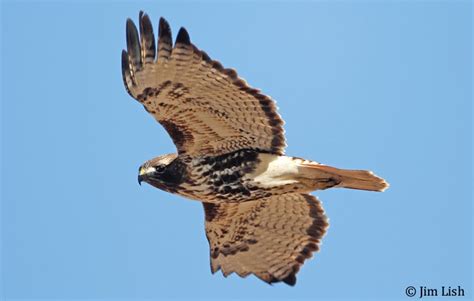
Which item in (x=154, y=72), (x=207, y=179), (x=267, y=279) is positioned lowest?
(x=267, y=279)

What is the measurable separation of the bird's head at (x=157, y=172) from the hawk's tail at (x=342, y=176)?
59.1 inches

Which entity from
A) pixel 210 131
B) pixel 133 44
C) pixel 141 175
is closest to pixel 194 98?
pixel 210 131

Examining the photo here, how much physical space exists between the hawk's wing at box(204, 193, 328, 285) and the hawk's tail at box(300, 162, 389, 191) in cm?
104

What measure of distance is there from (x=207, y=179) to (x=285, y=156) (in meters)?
0.92

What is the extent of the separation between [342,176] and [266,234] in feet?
5.57

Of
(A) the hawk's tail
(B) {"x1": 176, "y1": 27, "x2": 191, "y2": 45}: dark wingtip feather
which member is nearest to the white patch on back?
(A) the hawk's tail

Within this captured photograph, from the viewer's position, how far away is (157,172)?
10578 mm

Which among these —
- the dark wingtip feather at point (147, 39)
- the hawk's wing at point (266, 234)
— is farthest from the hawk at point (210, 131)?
the hawk's wing at point (266, 234)

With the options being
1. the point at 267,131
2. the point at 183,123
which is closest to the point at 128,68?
the point at 183,123

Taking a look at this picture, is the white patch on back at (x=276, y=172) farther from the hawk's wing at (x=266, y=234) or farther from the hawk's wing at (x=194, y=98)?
the hawk's wing at (x=266, y=234)

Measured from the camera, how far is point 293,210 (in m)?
11.6

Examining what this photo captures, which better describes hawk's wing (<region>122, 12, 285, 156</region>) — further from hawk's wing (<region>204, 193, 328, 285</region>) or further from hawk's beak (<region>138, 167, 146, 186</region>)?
hawk's wing (<region>204, 193, 328, 285</region>)

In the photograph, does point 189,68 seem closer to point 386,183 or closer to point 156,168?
point 156,168

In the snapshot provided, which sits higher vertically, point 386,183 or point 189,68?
point 189,68
